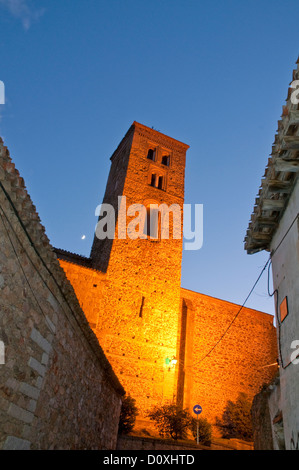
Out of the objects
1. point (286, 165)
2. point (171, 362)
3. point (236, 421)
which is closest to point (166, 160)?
point (171, 362)

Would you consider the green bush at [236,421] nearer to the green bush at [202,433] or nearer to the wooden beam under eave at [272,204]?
the green bush at [202,433]

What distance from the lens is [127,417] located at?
1260 cm

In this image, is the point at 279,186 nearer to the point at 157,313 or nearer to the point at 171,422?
the point at 171,422

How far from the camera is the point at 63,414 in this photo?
5.79m

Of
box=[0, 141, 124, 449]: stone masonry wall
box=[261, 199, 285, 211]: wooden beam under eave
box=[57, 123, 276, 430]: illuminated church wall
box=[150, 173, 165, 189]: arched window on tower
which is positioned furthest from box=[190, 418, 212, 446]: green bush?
box=[150, 173, 165, 189]: arched window on tower

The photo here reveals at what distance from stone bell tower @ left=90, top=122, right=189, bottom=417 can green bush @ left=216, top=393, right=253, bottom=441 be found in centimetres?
387

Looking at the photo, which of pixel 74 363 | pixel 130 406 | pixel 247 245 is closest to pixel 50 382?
pixel 74 363

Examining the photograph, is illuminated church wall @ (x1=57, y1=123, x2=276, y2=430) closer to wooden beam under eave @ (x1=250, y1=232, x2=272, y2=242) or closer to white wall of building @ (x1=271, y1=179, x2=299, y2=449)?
wooden beam under eave @ (x1=250, y1=232, x2=272, y2=242)

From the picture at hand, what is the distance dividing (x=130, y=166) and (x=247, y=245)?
12.8m

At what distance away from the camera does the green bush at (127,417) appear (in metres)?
12.0

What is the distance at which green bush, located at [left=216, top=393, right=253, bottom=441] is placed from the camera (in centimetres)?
1665

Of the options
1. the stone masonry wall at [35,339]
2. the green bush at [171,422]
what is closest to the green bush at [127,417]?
the green bush at [171,422]

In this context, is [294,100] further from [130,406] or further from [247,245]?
[130,406]

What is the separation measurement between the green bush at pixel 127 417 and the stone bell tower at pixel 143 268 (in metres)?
1.59
